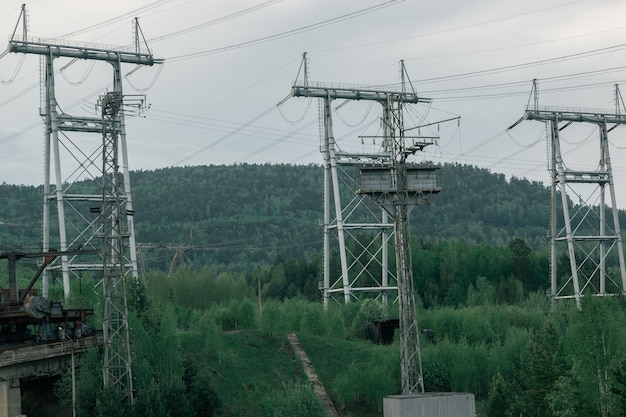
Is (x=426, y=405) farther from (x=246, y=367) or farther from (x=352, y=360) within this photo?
(x=352, y=360)

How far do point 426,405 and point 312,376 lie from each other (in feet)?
49.8

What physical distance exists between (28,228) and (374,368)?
415ft

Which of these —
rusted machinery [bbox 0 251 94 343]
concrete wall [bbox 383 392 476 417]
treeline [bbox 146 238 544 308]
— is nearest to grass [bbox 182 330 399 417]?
rusted machinery [bbox 0 251 94 343]

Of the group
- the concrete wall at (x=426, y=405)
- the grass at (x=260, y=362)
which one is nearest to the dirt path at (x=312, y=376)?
the grass at (x=260, y=362)

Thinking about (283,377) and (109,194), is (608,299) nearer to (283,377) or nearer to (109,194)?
(283,377)

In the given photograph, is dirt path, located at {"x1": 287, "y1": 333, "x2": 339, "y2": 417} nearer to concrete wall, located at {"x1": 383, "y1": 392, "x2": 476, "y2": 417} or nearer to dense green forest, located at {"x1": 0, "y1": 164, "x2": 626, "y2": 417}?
dense green forest, located at {"x1": 0, "y1": 164, "x2": 626, "y2": 417}

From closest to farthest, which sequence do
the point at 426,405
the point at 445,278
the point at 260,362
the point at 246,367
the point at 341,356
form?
the point at 426,405 → the point at 246,367 → the point at 260,362 → the point at 341,356 → the point at 445,278

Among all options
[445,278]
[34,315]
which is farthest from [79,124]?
[445,278]

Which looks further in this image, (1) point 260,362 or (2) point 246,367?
(1) point 260,362

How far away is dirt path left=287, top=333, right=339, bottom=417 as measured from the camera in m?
57.6

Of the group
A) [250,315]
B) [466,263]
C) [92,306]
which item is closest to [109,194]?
[92,306]

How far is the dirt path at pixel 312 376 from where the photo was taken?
57562 millimetres

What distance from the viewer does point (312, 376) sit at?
61.2 metres

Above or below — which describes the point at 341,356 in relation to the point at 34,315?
below
